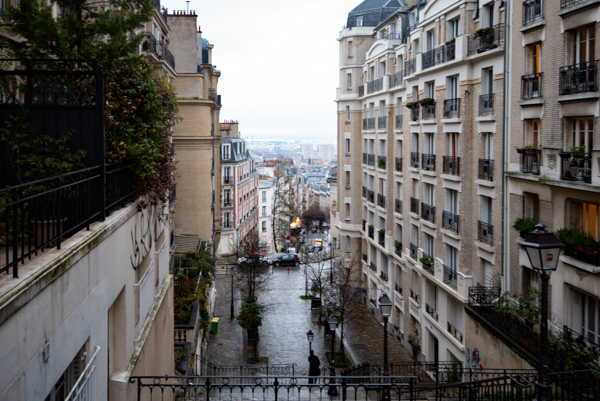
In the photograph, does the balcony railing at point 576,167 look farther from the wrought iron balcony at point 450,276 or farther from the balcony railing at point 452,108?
the wrought iron balcony at point 450,276

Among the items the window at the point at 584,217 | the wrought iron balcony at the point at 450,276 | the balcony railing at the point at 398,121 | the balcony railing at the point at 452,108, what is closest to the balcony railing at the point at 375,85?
the balcony railing at the point at 398,121

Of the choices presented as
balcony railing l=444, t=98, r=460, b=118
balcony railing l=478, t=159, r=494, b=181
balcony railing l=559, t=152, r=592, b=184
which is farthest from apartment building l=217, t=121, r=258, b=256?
balcony railing l=559, t=152, r=592, b=184

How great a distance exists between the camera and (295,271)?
58844 millimetres

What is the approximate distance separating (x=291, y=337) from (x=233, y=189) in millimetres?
37344

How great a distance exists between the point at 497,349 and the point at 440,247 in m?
9.57

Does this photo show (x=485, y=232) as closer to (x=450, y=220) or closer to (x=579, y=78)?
(x=450, y=220)

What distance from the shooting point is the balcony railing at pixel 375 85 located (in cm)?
3953

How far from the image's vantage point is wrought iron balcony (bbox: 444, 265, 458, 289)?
25728 mm

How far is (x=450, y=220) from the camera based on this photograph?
26312mm

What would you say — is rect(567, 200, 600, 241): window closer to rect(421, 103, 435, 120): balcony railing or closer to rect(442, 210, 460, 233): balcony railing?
rect(442, 210, 460, 233): balcony railing

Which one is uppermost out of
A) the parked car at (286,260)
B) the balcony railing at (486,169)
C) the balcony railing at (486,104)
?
the balcony railing at (486,104)

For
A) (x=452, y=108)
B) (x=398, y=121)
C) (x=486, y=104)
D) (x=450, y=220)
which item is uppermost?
(x=398, y=121)

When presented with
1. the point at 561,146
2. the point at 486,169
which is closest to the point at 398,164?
the point at 486,169

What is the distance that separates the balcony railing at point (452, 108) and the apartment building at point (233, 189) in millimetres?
39232
